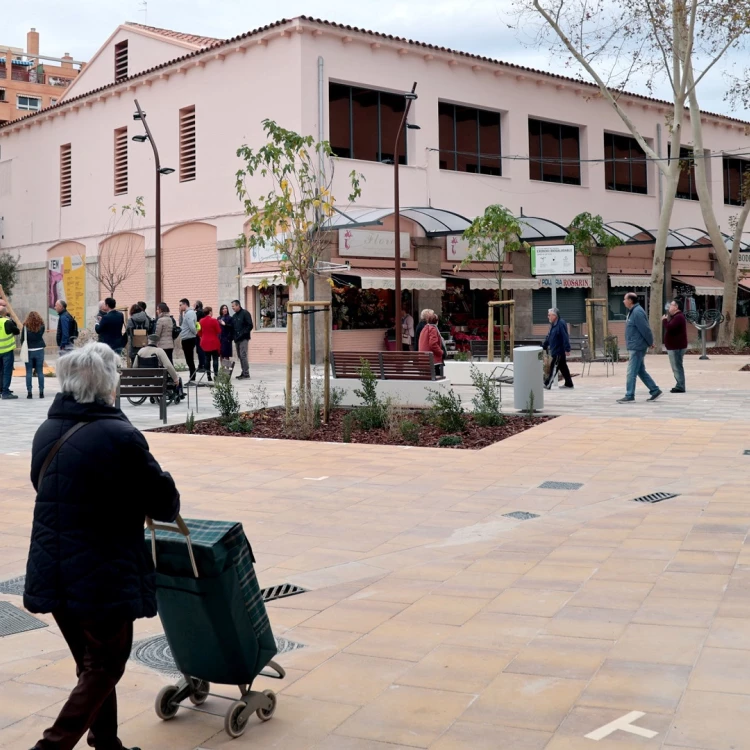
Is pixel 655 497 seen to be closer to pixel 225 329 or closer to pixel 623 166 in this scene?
pixel 225 329

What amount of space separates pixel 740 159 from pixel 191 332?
32336mm

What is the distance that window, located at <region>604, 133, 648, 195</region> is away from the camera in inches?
1526

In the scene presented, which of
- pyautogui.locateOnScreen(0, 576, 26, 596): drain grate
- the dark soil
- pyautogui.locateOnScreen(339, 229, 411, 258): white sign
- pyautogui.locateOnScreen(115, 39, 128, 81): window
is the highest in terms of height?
pyautogui.locateOnScreen(115, 39, 128, 81): window

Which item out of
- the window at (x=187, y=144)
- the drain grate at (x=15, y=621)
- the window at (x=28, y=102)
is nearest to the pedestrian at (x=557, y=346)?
the drain grate at (x=15, y=621)

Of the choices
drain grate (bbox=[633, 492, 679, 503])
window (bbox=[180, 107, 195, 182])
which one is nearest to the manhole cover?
drain grate (bbox=[633, 492, 679, 503])

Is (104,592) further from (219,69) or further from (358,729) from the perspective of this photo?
(219,69)

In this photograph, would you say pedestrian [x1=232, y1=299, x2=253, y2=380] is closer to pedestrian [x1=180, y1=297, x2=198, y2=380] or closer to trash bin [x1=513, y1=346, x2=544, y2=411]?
pedestrian [x1=180, y1=297, x2=198, y2=380]

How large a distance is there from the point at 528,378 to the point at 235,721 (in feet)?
36.6

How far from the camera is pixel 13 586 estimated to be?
613cm

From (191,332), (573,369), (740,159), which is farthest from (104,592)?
(740,159)

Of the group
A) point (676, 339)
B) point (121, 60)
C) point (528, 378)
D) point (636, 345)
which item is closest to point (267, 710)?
point (528, 378)

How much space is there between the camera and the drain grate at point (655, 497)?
844cm

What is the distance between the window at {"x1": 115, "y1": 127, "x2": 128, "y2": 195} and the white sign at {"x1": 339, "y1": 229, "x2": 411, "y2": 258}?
9.94 m

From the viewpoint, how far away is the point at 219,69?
30.8m
